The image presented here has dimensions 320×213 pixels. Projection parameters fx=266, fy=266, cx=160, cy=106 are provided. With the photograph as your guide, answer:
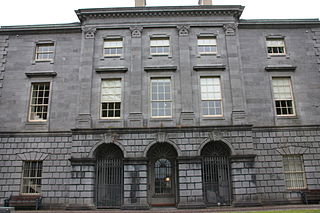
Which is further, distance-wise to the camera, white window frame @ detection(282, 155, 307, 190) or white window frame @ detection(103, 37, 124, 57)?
white window frame @ detection(103, 37, 124, 57)

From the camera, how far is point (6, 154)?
17.4 meters

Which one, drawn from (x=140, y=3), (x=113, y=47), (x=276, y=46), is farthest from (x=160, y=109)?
(x=276, y=46)

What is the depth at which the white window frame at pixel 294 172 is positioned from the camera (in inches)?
668

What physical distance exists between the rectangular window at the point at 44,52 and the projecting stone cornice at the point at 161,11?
3189 mm

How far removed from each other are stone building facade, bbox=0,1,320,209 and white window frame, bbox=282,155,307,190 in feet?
0.21

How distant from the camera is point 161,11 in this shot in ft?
62.5

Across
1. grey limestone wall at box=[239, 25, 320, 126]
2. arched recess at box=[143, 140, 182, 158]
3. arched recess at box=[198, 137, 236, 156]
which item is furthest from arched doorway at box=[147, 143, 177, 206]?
grey limestone wall at box=[239, 25, 320, 126]

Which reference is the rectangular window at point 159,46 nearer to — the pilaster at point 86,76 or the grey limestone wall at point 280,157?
the pilaster at point 86,76

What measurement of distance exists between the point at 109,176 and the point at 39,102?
7.27 m

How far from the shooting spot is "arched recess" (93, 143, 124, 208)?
16344 mm

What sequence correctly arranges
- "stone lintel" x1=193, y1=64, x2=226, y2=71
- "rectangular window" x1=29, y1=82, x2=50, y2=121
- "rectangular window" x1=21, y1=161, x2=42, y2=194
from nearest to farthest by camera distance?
"rectangular window" x1=21, y1=161, x2=42, y2=194
"stone lintel" x1=193, y1=64, x2=226, y2=71
"rectangular window" x1=29, y1=82, x2=50, y2=121

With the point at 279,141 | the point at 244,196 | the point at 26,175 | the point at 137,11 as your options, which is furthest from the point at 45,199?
the point at 279,141

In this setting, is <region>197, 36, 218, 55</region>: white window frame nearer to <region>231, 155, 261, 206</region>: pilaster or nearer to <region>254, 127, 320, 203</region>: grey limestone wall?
<region>254, 127, 320, 203</region>: grey limestone wall

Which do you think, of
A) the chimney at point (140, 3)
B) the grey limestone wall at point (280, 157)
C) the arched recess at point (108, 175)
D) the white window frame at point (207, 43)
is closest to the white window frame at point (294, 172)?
A: the grey limestone wall at point (280, 157)
